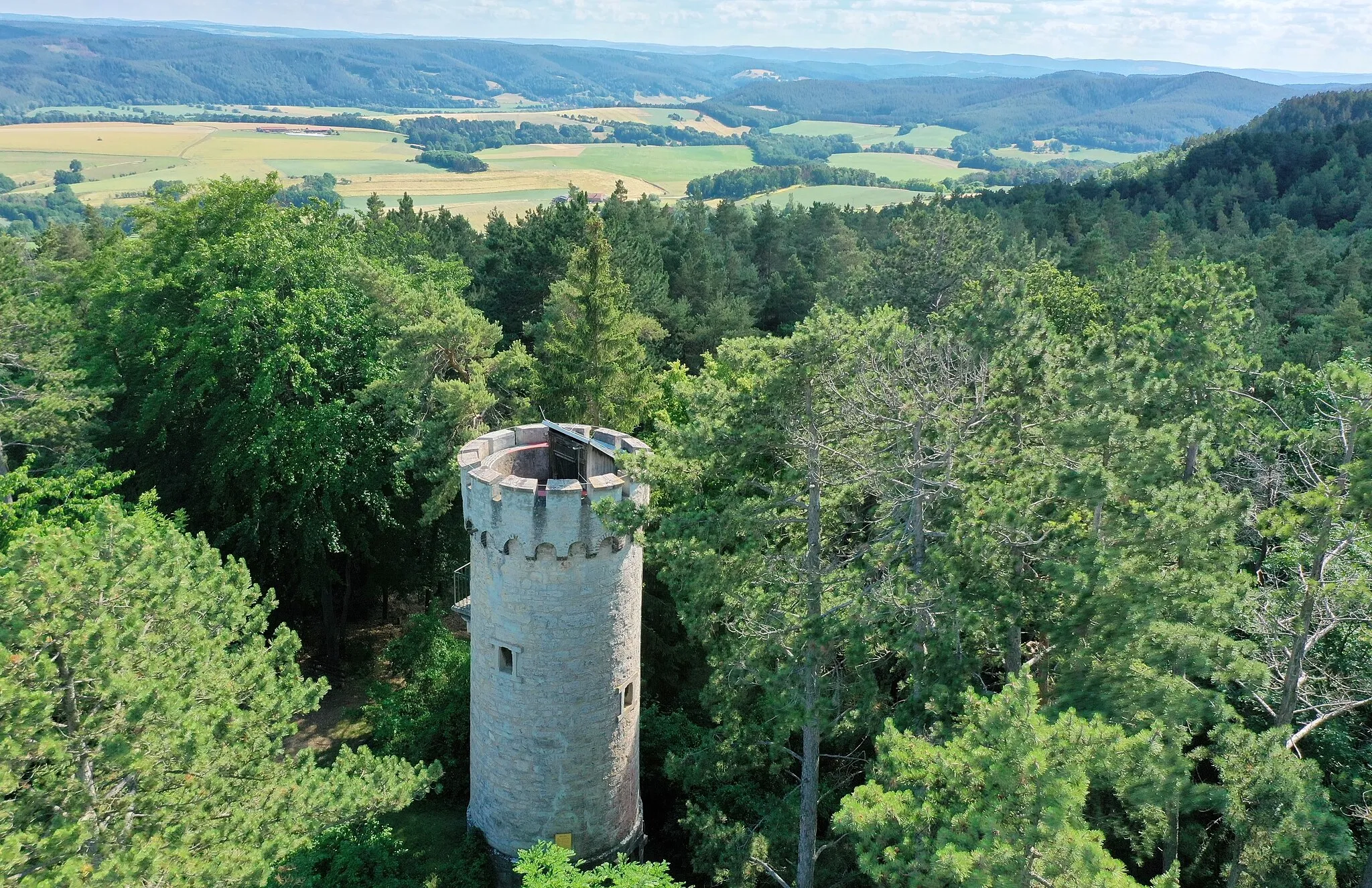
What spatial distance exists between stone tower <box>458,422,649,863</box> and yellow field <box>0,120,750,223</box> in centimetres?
8367

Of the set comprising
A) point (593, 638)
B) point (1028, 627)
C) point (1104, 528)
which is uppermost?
point (1104, 528)

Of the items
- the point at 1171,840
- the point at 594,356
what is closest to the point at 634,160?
the point at 594,356

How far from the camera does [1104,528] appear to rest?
12859 mm

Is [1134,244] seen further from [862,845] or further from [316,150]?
[316,150]

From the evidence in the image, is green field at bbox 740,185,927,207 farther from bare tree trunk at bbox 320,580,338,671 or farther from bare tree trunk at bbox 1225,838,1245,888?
bare tree trunk at bbox 1225,838,1245,888

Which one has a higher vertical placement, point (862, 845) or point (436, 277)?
point (436, 277)

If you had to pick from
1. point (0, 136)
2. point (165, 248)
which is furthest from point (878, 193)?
point (0, 136)

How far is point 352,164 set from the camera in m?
154

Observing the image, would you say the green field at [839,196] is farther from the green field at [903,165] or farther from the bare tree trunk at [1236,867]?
the bare tree trunk at [1236,867]

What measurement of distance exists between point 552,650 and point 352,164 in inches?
6133

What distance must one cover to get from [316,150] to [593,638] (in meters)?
180

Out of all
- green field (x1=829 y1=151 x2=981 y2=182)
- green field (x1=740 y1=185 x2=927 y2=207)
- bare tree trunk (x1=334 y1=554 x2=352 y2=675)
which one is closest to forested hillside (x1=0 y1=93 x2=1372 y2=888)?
bare tree trunk (x1=334 y1=554 x2=352 y2=675)

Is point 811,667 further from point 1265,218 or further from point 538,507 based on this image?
point 1265,218

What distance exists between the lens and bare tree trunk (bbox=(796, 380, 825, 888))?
1384 cm
